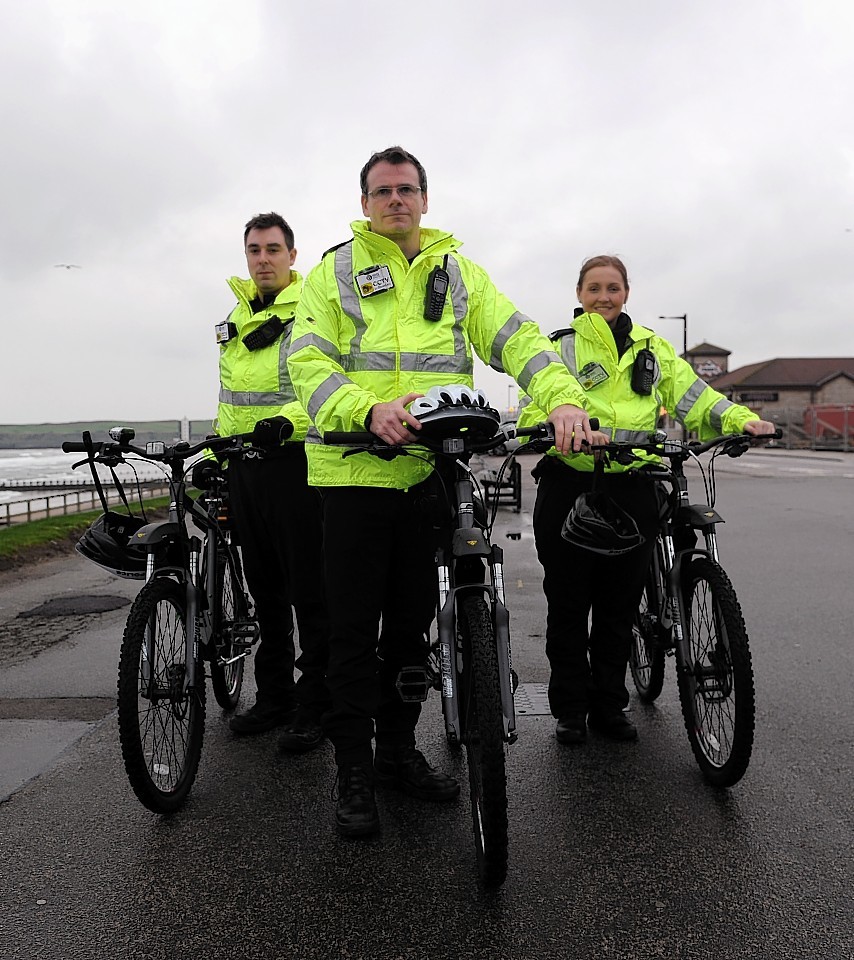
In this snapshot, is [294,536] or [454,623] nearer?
[454,623]

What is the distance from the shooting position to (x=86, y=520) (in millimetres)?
A: 13578

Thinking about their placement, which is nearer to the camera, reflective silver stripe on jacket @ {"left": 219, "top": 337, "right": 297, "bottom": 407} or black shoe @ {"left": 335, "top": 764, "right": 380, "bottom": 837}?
black shoe @ {"left": 335, "top": 764, "right": 380, "bottom": 837}

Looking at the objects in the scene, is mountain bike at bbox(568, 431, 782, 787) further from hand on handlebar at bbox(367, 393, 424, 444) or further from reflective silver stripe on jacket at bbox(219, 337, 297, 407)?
reflective silver stripe on jacket at bbox(219, 337, 297, 407)

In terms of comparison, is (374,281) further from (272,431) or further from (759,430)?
(759,430)

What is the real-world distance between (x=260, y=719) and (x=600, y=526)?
193cm

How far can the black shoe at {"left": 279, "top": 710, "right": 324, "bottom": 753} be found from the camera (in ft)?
12.6

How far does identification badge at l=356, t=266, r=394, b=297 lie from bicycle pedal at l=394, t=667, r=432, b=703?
1.40 meters

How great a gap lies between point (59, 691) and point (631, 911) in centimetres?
348

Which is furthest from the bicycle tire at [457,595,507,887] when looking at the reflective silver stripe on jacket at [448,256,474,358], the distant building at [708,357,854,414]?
the distant building at [708,357,854,414]

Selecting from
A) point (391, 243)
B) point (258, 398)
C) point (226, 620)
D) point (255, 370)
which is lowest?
point (226, 620)

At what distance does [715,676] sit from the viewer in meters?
3.47

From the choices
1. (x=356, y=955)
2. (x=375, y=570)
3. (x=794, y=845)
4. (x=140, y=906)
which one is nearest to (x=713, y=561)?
(x=794, y=845)

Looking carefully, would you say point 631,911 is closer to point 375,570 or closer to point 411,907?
point 411,907

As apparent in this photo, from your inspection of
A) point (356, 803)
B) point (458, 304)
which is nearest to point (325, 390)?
point (458, 304)
